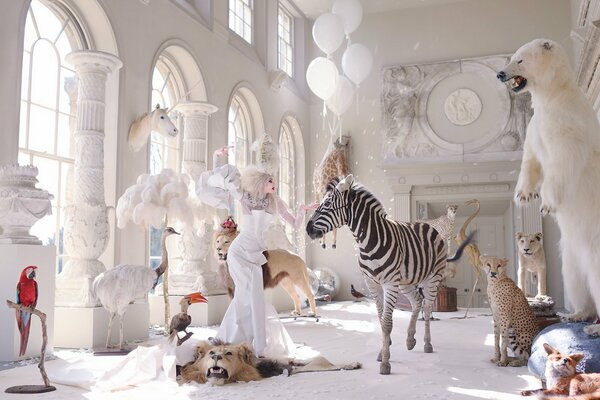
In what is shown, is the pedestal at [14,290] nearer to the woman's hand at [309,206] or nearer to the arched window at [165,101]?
the woman's hand at [309,206]

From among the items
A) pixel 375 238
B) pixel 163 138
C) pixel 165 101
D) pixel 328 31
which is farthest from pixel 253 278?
pixel 328 31

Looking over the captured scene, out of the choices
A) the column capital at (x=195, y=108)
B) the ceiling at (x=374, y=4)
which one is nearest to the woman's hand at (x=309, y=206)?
the column capital at (x=195, y=108)

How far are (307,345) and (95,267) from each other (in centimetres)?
226

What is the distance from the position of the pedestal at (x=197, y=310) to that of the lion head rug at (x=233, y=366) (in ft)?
9.15

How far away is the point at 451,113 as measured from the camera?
37.8ft

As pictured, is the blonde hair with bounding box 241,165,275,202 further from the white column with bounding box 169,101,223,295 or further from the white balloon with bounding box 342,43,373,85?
the white balloon with bounding box 342,43,373,85

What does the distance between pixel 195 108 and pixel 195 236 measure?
5.71 ft

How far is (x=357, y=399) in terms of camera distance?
3453 mm

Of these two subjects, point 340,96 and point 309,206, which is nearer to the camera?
point 309,206

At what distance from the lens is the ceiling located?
11938 millimetres

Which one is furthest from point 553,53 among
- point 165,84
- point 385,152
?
point 385,152

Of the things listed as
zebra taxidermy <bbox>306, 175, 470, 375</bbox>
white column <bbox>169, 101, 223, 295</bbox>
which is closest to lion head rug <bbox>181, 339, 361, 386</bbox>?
zebra taxidermy <bbox>306, 175, 470, 375</bbox>

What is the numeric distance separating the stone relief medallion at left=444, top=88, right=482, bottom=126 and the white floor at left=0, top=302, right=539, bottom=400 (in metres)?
6.39

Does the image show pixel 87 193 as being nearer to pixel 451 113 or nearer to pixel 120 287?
pixel 120 287
